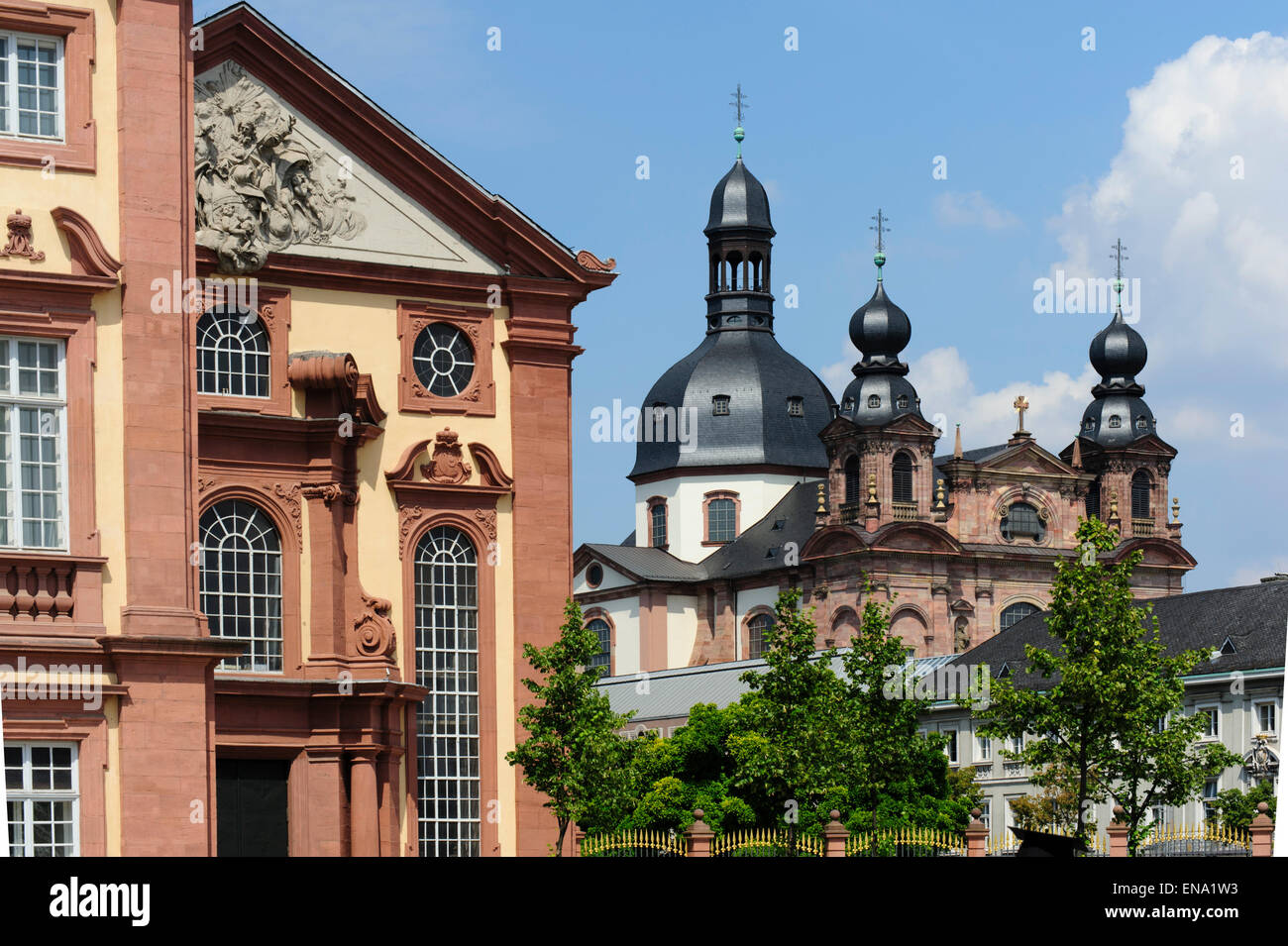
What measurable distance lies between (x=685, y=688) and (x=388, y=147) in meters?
69.4

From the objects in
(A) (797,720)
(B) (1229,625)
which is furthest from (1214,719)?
(A) (797,720)

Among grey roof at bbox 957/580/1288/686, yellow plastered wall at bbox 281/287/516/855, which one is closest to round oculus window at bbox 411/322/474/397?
yellow plastered wall at bbox 281/287/516/855

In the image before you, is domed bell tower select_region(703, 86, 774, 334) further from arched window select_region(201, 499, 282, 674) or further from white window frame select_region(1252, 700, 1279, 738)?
arched window select_region(201, 499, 282, 674)

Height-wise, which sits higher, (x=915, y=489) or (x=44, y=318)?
(x=915, y=489)

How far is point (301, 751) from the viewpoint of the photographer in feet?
112

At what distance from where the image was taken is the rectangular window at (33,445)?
79.4 feet

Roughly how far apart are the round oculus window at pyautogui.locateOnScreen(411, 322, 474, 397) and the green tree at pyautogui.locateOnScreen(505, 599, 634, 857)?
414 centimetres

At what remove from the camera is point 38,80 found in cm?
2539

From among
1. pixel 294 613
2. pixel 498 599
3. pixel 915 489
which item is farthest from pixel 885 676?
pixel 915 489

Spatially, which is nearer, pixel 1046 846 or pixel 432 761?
pixel 1046 846

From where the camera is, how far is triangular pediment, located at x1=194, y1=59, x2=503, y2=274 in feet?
114

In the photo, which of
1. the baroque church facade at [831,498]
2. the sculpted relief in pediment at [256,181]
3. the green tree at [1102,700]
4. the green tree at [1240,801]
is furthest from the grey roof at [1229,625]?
the sculpted relief in pediment at [256,181]

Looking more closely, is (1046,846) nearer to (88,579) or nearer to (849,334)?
(88,579)
